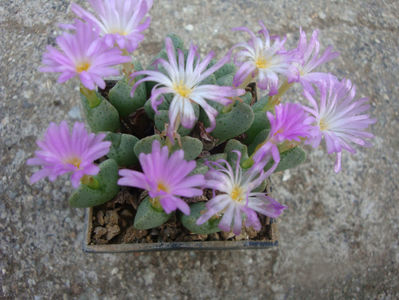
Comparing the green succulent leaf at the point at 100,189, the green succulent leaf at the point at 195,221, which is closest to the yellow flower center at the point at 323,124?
the green succulent leaf at the point at 195,221

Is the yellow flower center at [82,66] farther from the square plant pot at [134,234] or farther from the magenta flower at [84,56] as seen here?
the square plant pot at [134,234]

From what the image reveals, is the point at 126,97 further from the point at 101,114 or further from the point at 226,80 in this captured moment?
the point at 226,80

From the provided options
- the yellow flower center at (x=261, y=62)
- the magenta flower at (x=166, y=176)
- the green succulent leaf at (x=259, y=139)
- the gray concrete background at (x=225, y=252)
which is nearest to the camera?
the magenta flower at (x=166, y=176)

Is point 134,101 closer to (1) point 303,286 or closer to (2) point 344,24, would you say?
(1) point 303,286

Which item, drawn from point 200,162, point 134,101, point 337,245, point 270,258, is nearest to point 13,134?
point 134,101

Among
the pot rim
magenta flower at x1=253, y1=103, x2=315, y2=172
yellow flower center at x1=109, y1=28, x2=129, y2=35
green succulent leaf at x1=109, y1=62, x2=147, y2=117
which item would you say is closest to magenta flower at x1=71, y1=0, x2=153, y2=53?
yellow flower center at x1=109, y1=28, x2=129, y2=35

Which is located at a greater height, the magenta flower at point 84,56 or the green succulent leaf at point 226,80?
the green succulent leaf at point 226,80
